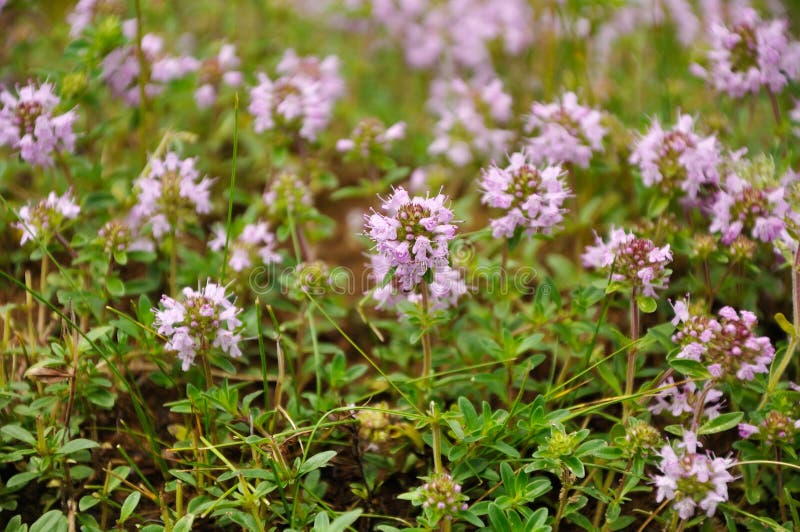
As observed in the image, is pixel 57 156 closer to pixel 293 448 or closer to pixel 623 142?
pixel 293 448

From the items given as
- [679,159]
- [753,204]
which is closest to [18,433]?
[679,159]

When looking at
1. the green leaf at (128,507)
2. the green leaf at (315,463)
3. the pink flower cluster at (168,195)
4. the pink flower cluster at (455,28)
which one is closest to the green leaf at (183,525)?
the green leaf at (128,507)

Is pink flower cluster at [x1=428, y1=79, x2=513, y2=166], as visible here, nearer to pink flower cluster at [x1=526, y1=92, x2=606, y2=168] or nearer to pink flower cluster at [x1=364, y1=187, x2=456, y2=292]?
pink flower cluster at [x1=526, y1=92, x2=606, y2=168]

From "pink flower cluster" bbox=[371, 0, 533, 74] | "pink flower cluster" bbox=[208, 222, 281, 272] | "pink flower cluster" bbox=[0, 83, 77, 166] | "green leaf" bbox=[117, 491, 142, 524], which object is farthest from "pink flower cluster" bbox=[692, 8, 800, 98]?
"green leaf" bbox=[117, 491, 142, 524]

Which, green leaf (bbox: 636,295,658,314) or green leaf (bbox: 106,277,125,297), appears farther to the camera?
green leaf (bbox: 106,277,125,297)

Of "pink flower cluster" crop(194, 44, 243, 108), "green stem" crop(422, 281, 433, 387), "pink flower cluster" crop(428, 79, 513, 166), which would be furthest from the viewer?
"pink flower cluster" crop(428, 79, 513, 166)

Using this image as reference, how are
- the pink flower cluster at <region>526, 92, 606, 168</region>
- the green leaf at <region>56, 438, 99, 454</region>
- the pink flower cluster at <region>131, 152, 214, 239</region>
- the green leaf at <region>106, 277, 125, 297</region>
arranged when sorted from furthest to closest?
1. the pink flower cluster at <region>526, 92, 606, 168</region>
2. the pink flower cluster at <region>131, 152, 214, 239</region>
3. the green leaf at <region>106, 277, 125, 297</region>
4. the green leaf at <region>56, 438, 99, 454</region>
